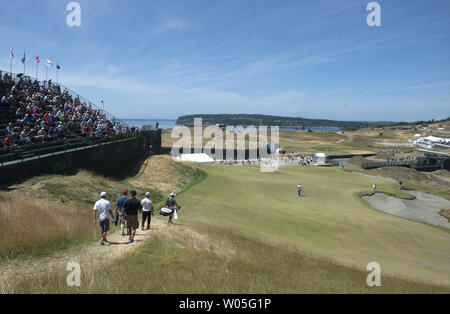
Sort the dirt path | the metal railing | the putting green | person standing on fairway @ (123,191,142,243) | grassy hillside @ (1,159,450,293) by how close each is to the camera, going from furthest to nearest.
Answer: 1. the metal railing
2. the putting green
3. person standing on fairway @ (123,191,142,243)
4. grassy hillside @ (1,159,450,293)
5. the dirt path

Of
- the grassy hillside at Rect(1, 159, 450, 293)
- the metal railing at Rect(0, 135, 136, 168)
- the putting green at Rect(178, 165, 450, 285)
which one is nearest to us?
the grassy hillside at Rect(1, 159, 450, 293)

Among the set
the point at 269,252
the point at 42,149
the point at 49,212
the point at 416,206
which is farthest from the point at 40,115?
the point at 416,206

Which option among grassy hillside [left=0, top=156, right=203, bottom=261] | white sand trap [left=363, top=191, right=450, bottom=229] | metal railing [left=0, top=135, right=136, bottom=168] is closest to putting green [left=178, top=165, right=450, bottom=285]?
white sand trap [left=363, top=191, right=450, bottom=229]

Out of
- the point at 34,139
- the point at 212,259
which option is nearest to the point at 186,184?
the point at 34,139

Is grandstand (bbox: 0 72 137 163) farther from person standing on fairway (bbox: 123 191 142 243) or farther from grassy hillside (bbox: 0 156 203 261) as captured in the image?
person standing on fairway (bbox: 123 191 142 243)

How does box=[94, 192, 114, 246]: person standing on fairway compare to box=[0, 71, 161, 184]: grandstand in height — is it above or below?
below

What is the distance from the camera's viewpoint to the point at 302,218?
24859 mm

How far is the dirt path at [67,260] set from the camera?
7977 mm

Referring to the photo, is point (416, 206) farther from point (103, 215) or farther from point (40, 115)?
point (40, 115)

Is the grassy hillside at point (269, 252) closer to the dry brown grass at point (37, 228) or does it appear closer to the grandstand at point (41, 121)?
the dry brown grass at point (37, 228)

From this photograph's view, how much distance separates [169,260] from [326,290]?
516cm

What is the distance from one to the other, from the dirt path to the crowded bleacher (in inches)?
411

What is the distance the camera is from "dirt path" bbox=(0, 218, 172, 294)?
26.2ft
